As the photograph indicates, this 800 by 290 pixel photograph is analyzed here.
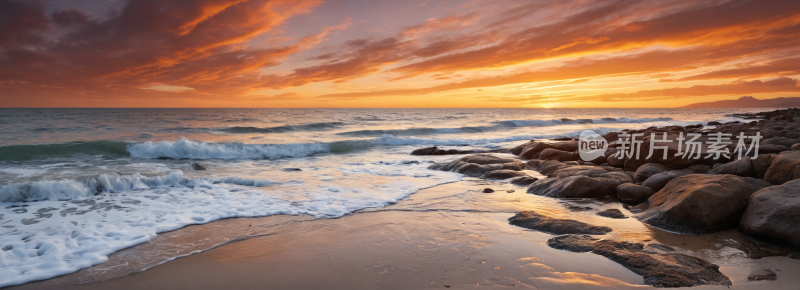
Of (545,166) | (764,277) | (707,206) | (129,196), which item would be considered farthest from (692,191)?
(129,196)

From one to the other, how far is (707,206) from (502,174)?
17.2ft

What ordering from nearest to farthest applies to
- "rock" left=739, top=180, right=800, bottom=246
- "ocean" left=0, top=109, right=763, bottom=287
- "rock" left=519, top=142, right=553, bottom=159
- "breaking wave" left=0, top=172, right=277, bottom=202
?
"rock" left=739, top=180, right=800, bottom=246
"ocean" left=0, top=109, right=763, bottom=287
"breaking wave" left=0, top=172, right=277, bottom=202
"rock" left=519, top=142, right=553, bottom=159

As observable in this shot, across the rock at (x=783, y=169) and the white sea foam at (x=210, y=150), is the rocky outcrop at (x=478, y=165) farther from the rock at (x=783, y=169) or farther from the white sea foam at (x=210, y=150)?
the white sea foam at (x=210, y=150)

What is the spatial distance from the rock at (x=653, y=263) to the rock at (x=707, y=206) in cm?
126

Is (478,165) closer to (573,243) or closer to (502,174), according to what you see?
(502,174)

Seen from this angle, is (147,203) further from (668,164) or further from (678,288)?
(668,164)

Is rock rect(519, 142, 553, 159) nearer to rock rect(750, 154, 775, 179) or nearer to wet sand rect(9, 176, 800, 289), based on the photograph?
rock rect(750, 154, 775, 179)

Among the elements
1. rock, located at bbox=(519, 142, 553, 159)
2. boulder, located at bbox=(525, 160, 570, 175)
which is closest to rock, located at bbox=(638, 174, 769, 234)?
boulder, located at bbox=(525, 160, 570, 175)

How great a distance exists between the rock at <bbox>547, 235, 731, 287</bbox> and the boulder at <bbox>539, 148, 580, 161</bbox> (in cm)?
797

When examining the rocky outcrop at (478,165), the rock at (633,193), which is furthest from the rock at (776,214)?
the rocky outcrop at (478,165)

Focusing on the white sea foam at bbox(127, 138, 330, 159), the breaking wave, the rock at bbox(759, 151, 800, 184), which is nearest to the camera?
the rock at bbox(759, 151, 800, 184)

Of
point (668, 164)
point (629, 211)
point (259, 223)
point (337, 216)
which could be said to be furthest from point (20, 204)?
point (668, 164)

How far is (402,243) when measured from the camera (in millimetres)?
4707

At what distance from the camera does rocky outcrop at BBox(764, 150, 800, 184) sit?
562cm
